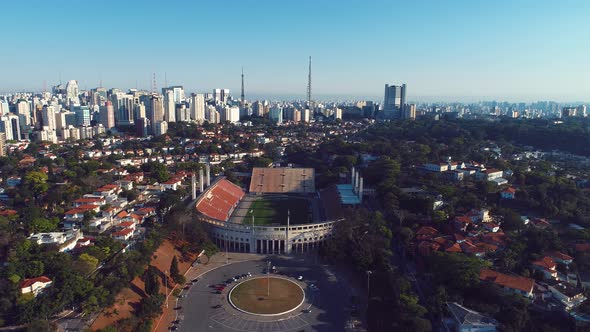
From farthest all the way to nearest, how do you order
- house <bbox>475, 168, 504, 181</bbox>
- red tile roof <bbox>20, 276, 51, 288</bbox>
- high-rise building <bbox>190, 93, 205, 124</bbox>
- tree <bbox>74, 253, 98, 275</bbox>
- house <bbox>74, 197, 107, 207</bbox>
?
high-rise building <bbox>190, 93, 205, 124</bbox> → house <bbox>475, 168, 504, 181</bbox> → house <bbox>74, 197, 107, 207</bbox> → tree <bbox>74, 253, 98, 275</bbox> → red tile roof <bbox>20, 276, 51, 288</bbox>

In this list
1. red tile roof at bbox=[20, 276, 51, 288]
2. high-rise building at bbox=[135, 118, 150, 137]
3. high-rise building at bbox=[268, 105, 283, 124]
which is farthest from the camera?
high-rise building at bbox=[268, 105, 283, 124]

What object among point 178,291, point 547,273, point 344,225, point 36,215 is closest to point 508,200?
point 547,273

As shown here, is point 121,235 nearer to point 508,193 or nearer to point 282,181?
point 282,181

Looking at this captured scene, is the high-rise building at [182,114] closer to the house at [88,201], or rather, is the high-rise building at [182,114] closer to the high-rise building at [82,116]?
the high-rise building at [82,116]

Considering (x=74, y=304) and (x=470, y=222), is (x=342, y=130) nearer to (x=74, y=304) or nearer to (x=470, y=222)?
(x=470, y=222)

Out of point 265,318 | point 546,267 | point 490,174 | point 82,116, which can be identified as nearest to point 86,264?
point 265,318

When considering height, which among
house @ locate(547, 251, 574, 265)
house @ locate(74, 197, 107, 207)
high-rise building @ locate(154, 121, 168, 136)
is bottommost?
house @ locate(547, 251, 574, 265)

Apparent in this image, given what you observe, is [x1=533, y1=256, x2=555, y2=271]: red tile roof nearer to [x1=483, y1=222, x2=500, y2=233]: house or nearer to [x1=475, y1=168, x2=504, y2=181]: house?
[x1=483, y1=222, x2=500, y2=233]: house

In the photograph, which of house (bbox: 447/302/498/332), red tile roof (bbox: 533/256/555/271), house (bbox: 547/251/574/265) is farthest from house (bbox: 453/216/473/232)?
house (bbox: 447/302/498/332)
